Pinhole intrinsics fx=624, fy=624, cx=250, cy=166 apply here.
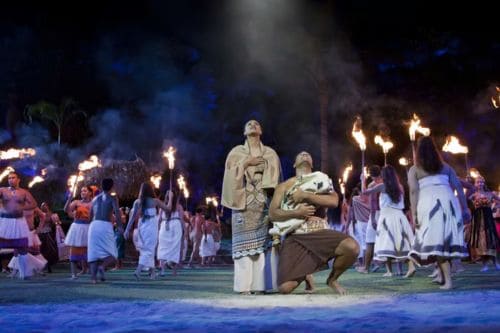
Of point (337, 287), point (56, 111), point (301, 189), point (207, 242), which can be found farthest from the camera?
point (56, 111)

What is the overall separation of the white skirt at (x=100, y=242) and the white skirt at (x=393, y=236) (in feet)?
16.7

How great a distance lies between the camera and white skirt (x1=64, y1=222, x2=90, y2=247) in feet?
44.7

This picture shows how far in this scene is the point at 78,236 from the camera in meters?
13.7

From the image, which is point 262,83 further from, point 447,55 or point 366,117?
point 447,55

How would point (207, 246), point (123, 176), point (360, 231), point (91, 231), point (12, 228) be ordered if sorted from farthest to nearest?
1. point (123, 176)
2. point (207, 246)
3. point (360, 231)
4. point (12, 228)
5. point (91, 231)

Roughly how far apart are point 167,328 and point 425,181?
17.0 feet

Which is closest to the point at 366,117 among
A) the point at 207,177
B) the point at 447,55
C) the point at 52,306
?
the point at 447,55

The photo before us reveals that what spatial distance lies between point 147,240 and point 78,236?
1741mm

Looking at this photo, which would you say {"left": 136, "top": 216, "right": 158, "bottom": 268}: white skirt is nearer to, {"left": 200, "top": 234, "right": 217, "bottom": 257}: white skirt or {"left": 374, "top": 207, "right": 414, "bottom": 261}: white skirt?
{"left": 374, "top": 207, "right": 414, "bottom": 261}: white skirt

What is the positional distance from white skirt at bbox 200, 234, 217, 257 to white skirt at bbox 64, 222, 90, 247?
815cm

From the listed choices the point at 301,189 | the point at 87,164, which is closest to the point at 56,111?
the point at 87,164

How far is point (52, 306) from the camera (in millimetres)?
6758

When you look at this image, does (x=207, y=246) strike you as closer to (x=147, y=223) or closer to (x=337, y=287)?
(x=147, y=223)

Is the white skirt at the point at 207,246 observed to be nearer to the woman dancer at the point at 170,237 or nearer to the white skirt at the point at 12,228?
the woman dancer at the point at 170,237
